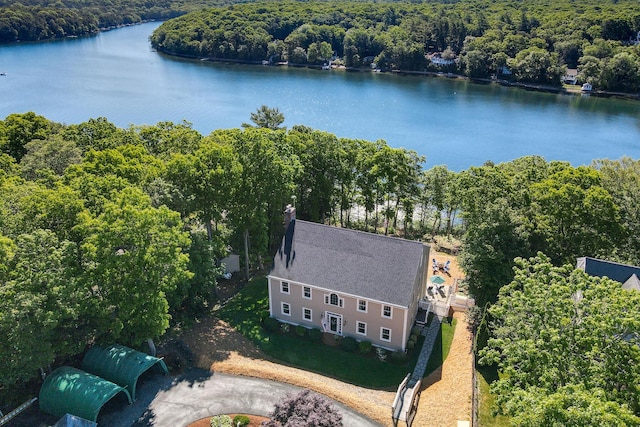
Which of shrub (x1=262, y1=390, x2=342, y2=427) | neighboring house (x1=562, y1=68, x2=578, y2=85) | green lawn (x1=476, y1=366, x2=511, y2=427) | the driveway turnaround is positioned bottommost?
the driveway turnaround

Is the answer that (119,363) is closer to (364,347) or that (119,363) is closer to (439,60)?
(364,347)

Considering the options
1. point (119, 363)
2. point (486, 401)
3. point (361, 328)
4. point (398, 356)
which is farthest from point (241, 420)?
point (486, 401)

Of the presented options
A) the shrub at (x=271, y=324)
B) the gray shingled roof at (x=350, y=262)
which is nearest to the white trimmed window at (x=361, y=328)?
the gray shingled roof at (x=350, y=262)

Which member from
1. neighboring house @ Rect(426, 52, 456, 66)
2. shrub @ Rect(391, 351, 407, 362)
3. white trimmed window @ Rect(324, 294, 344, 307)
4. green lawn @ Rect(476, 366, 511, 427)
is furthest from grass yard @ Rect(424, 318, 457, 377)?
neighboring house @ Rect(426, 52, 456, 66)

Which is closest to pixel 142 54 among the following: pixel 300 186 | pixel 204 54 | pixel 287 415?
pixel 204 54

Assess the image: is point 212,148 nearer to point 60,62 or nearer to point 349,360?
point 349,360

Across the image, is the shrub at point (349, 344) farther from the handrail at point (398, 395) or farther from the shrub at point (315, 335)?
the handrail at point (398, 395)

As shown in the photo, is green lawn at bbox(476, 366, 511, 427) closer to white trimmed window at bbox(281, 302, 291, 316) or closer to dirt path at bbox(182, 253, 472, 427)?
dirt path at bbox(182, 253, 472, 427)
